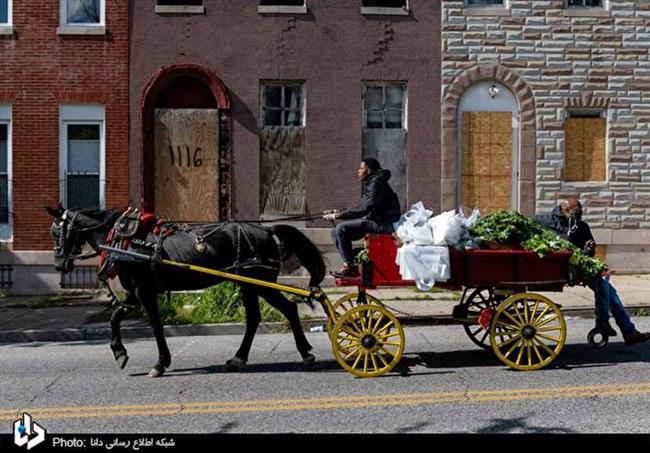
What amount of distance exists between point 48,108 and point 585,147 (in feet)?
38.3

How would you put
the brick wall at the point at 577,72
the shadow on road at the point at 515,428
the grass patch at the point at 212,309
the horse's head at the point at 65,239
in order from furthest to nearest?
the brick wall at the point at 577,72 → the grass patch at the point at 212,309 → the horse's head at the point at 65,239 → the shadow on road at the point at 515,428

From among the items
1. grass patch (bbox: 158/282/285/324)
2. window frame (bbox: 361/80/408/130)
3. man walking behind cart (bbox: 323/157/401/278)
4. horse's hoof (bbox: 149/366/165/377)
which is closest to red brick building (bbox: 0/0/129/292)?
grass patch (bbox: 158/282/285/324)

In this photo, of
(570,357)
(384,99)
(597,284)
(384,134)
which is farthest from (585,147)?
(570,357)

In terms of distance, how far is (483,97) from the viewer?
1716cm

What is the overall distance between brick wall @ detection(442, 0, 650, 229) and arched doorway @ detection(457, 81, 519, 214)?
1.67ft

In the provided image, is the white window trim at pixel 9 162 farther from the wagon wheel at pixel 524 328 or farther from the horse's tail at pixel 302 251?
the wagon wheel at pixel 524 328

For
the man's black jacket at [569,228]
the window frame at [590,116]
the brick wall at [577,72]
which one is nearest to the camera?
the man's black jacket at [569,228]

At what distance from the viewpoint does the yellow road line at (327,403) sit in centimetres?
687

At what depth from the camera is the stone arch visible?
17.0 m

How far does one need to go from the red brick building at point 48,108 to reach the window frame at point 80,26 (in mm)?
21

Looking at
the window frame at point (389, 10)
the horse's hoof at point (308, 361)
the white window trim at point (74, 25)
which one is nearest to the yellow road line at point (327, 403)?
the horse's hoof at point (308, 361)

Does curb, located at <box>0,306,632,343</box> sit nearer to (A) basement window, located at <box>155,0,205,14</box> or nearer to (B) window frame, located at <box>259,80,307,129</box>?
(B) window frame, located at <box>259,80,307,129</box>

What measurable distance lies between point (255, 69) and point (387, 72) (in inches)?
113

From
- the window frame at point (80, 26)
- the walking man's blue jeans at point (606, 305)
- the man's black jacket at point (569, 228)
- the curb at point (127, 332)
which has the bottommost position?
the curb at point (127, 332)
